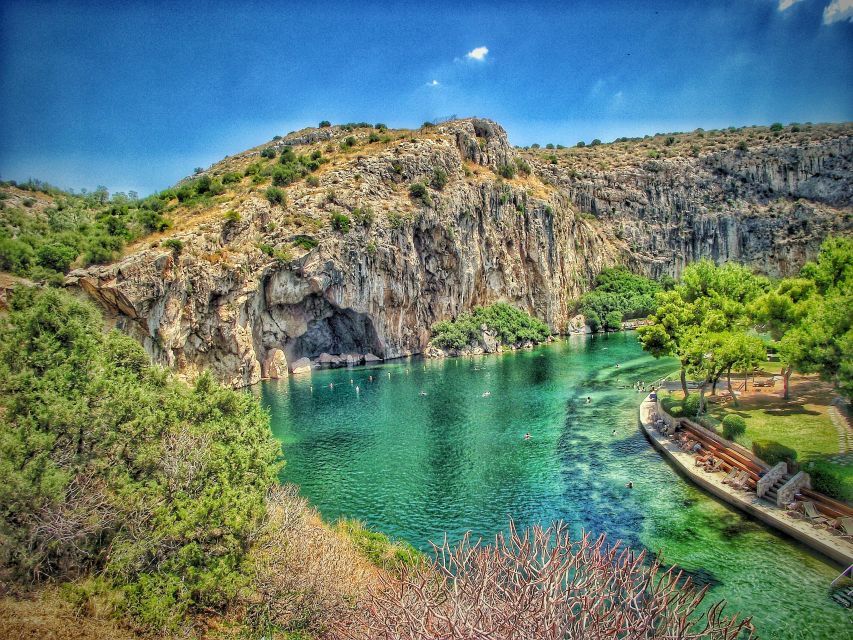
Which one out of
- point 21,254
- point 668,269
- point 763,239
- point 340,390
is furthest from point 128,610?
point 763,239

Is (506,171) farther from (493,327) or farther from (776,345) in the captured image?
(776,345)

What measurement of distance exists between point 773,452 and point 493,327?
55.9 metres

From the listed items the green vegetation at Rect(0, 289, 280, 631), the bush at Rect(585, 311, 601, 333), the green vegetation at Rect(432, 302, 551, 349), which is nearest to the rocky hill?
the green vegetation at Rect(432, 302, 551, 349)

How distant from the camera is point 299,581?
11266mm

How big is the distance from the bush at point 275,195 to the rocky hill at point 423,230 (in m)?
0.20

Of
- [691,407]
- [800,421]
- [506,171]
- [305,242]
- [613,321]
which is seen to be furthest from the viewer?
[506,171]

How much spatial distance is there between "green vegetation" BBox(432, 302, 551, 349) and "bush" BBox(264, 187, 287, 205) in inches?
1147

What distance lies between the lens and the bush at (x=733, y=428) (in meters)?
21.9

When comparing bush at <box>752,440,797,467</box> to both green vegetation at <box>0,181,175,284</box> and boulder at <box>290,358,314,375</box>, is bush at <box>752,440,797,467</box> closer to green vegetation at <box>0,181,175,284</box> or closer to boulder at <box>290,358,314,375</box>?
green vegetation at <box>0,181,175,284</box>

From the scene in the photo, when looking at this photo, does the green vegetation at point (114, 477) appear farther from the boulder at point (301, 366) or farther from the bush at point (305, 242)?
the boulder at point (301, 366)

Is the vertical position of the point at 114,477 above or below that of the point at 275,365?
above

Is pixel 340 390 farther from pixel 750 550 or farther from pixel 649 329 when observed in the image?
pixel 750 550

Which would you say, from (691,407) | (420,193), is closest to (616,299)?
(420,193)

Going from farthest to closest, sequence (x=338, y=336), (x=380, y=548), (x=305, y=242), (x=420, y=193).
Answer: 1. (x=420, y=193)
2. (x=338, y=336)
3. (x=305, y=242)
4. (x=380, y=548)
